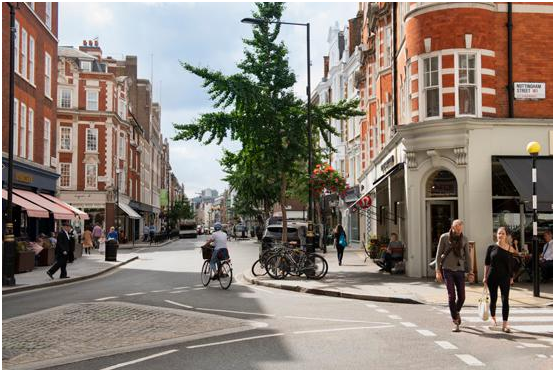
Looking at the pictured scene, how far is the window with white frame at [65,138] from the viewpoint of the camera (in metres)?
59.9

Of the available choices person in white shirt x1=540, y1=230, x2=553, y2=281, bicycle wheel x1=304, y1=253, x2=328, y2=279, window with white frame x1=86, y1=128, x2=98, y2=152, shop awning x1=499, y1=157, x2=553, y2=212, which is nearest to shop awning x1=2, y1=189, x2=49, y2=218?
bicycle wheel x1=304, y1=253, x2=328, y2=279

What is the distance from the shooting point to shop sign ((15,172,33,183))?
2858cm

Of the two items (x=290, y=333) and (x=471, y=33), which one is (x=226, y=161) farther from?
(x=290, y=333)

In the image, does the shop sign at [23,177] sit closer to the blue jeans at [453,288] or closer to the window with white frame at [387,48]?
the window with white frame at [387,48]

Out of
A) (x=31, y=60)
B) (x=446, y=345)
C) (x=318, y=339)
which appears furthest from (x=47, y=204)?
(x=446, y=345)

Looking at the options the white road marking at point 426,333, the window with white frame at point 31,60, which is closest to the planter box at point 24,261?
the window with white frame at point 31,60

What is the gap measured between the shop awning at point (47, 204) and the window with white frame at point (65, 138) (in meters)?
30.1

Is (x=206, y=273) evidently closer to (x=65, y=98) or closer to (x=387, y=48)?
(x=387, y=48)

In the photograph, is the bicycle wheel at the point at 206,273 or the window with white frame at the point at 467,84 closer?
the bicycle wheel at the point at 206,273

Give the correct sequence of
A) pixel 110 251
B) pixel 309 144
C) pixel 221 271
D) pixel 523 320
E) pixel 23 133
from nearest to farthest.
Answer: pixel 523 320 → pixel 221 271 → pixel 309 144 → pixel 23 133 → pixel 110 251

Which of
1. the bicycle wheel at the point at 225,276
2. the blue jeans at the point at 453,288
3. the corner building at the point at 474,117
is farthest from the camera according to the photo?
the corner building at the point at 474,117

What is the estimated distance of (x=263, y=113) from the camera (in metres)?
25.4

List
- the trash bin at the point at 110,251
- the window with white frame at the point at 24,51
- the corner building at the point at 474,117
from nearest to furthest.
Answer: the corner building at the point at 474,117, the window with white frame at the point at 24,51, the trash bin at the point at 110,251

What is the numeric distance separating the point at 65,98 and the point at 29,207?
36.8 meters
